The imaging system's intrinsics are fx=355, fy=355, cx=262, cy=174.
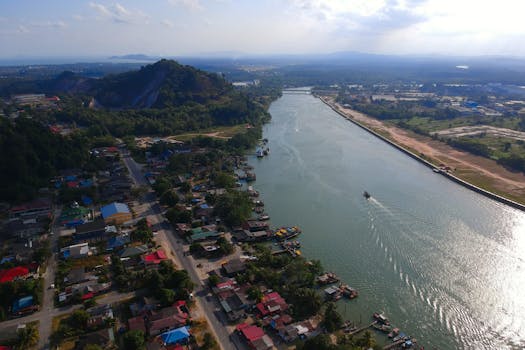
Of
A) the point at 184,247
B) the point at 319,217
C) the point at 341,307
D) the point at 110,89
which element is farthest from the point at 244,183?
the point at 110,89

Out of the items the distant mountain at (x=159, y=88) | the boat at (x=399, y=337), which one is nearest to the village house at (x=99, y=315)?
the boat at (x=399, y=337)

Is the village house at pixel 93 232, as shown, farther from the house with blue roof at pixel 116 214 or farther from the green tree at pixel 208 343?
the green tree at pixel 208 343

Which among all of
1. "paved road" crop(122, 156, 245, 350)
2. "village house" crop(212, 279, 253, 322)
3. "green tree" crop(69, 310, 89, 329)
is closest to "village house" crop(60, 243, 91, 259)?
"paved road" crop(122, 156, 245, 350)

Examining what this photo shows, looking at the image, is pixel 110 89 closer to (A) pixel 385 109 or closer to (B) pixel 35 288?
(A) pixel 385 109

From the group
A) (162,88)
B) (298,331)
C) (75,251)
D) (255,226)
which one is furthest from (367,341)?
(162,88)

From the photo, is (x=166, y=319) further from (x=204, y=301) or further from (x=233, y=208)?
(x=233, y=208)
